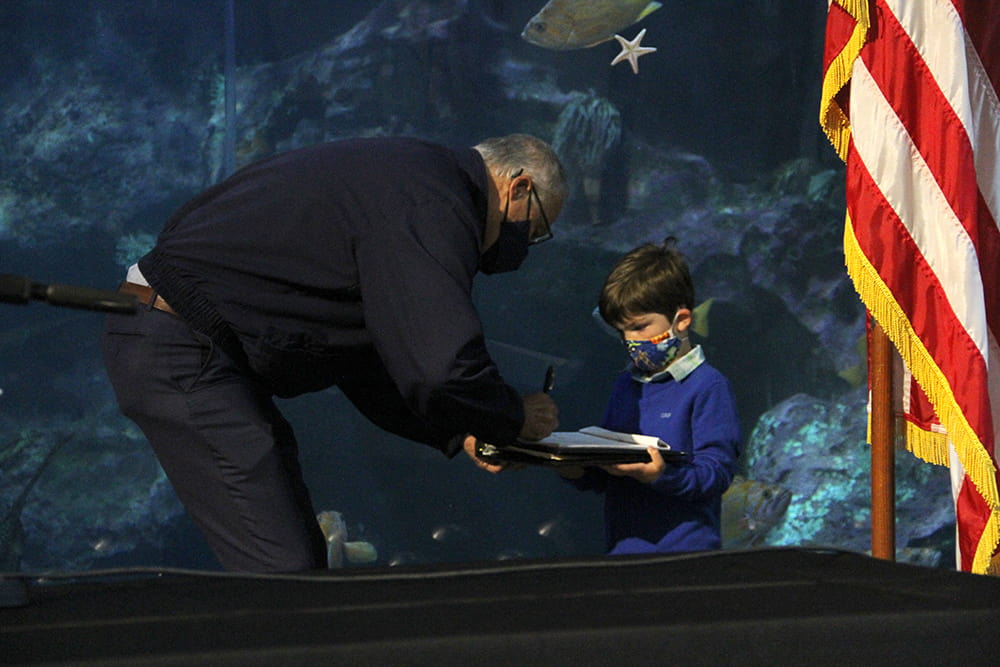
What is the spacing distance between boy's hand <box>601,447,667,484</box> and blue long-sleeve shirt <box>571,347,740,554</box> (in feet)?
0.58

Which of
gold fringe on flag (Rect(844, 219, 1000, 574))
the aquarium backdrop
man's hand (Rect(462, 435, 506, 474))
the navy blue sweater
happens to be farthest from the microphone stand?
the aquarium backdrop

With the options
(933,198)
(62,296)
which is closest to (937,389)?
(933,198)

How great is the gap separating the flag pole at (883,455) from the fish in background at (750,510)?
287cm

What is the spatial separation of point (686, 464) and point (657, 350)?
0.33 meters

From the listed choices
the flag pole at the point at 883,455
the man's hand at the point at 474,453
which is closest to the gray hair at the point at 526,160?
the man's hand at the point at 474,453

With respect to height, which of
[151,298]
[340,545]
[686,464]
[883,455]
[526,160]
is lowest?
[340,545]

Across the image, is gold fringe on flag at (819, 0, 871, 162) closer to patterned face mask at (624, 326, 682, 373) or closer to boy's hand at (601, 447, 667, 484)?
patterned face mask at (624, 326, 682, 373)

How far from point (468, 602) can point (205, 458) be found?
3.56 ft

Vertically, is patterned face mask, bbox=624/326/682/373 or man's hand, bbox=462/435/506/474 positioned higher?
patterned face mask, bbox=624/326/682/373

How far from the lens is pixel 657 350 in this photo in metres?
2.71

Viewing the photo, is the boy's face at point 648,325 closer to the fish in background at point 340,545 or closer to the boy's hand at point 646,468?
the boy's hand at point 646,468

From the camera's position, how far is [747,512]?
244 inches

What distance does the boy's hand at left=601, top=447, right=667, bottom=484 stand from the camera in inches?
91.7

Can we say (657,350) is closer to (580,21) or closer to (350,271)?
(350,271)
